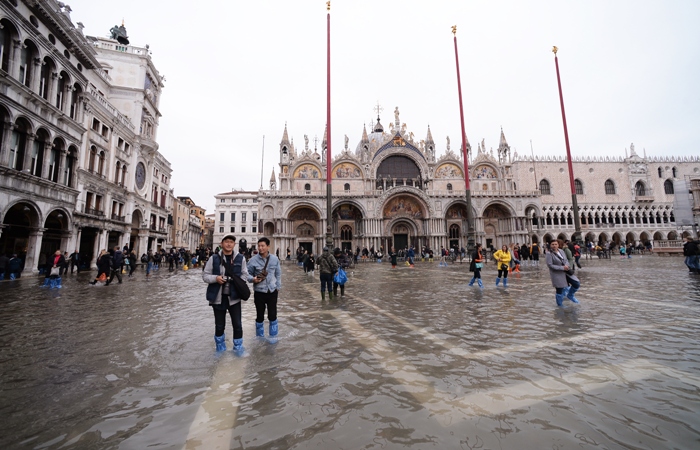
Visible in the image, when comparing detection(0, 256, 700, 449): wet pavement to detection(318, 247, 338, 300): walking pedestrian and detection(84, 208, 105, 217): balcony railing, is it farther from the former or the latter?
detection(84, 208, 105, 217): balcony railing

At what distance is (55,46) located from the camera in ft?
56.1

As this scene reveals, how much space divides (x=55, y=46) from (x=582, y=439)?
25717 millimetres

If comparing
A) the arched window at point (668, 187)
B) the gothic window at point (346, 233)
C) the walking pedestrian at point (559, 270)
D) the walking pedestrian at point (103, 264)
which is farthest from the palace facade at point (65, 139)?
the arched window at point (668, 187)

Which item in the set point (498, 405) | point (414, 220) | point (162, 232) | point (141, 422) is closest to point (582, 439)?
point (498, 405)

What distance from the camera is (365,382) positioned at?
3268 mm

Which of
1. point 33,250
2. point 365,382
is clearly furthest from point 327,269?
point 33,250

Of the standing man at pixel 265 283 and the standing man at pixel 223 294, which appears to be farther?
the standing man at pixel 265 283

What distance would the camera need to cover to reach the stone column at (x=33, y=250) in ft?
50.5

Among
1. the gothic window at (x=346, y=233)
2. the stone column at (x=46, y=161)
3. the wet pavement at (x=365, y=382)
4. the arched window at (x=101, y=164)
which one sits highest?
the arched window at (x=101, y=164)

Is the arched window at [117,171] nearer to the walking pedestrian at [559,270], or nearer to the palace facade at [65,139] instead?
the palace facade at [65,139]

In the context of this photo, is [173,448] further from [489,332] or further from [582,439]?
[489,332]

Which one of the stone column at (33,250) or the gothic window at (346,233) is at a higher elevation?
the gothic window at (346,233)

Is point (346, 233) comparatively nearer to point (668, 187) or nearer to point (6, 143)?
point (6, 143)

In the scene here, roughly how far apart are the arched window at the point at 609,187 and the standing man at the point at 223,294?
60.0 metres
